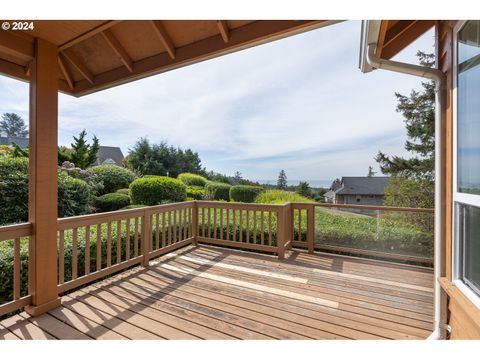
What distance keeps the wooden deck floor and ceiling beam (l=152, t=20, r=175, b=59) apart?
8.49 ft

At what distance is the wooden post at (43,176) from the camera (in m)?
2.13

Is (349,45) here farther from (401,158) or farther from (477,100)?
(401,158)

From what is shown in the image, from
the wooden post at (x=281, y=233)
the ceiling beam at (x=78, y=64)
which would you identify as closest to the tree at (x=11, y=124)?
the ceiling beam at (x=78, y=64)

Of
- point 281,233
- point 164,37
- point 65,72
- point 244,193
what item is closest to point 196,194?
point 244,193

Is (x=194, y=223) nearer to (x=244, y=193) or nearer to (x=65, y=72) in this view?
(x=65, y=72)

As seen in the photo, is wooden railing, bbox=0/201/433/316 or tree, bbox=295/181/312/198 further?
tree, bbox=295/181/312/198

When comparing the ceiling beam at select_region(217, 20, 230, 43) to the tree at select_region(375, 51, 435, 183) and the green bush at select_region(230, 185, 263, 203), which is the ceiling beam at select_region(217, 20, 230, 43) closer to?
the green bush at select_region(230, 185, 263, 203)

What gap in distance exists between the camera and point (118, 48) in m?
2.57

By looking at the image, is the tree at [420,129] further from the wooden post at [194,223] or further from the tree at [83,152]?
the tree at [83,152]

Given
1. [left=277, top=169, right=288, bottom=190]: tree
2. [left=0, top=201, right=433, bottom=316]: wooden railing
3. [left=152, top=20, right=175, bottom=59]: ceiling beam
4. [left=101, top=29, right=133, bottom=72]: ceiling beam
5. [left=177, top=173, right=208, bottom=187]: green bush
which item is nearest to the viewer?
[left=152, top=20, right=175, bottom=59]: ceiling beam

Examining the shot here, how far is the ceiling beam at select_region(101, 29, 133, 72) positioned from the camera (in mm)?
2473

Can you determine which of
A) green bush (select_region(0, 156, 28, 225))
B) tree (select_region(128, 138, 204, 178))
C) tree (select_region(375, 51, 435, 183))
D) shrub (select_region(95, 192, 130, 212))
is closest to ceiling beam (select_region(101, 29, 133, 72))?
green bush (select_region(0, 156, 28, 225))

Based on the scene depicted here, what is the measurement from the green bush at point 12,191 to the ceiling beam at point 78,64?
3528 mm

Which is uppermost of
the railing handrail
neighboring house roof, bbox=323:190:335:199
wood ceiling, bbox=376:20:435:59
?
wood ceiling, bbox=376:20:435:59
